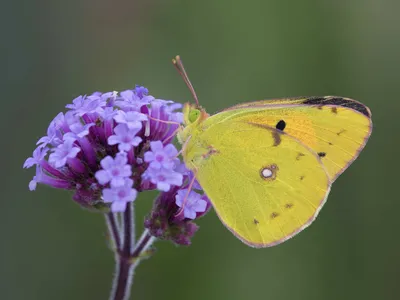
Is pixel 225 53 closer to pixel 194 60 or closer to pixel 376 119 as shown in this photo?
pixel 194 60

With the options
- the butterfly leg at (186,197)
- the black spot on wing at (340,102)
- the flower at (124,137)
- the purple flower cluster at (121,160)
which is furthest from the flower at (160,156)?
the black spot on wing at (340,102)

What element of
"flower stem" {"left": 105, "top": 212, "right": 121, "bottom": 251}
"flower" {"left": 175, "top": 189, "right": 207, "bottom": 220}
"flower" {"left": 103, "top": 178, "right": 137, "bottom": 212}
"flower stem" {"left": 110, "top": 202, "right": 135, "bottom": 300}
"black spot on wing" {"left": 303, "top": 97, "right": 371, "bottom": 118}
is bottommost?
"flower stem" {"left": 110, "top": 202, "right": 135, "bottom": 300}

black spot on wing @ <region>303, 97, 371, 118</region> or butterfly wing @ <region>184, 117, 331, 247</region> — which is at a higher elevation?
black spot on wing @ <region>303, 97, 371, 118</region>

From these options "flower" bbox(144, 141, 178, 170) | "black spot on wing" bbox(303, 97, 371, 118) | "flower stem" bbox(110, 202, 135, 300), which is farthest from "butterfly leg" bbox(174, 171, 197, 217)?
"black spot on wing" bbox(303, 97, 371, 118)

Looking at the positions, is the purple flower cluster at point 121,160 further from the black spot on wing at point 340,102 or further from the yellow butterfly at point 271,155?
the black spot on wing at point 340,102

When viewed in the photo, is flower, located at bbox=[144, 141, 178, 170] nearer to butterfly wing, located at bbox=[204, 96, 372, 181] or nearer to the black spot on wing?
butterfly wing, located at bbox=[204, 96, 372, 181]

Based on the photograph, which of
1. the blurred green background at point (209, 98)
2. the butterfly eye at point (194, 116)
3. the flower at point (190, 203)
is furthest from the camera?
the blurred green background at point (209, 98)

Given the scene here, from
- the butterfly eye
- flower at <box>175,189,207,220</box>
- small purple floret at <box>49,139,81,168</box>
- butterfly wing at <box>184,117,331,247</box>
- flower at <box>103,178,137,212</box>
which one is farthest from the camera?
the butterfly eye
